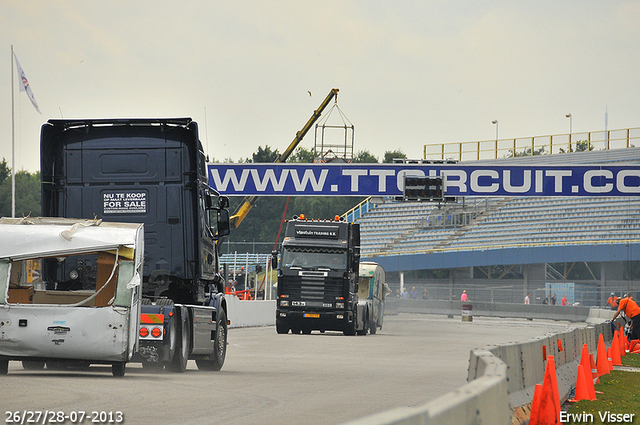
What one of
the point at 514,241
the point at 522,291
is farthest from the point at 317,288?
the point at 514,241

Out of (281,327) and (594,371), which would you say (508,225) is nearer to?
(281,327)

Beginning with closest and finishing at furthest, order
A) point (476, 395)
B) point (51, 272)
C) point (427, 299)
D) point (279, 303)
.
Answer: point (476, 395), point (51, 272), point (279, 303), point (427, 299)

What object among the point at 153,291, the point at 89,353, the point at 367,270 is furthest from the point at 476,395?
the point at 367,270

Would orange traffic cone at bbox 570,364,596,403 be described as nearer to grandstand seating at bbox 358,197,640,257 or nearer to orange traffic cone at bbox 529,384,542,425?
orange traffic cone at bbox 529,384,542,425

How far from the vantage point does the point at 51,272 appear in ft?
48.2

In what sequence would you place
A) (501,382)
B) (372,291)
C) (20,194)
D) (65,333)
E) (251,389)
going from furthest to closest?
1. (20,194)
2. (372,291)
3. (65,333)
4. (251,389)
5. (501,382)

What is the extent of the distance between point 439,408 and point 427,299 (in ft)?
182

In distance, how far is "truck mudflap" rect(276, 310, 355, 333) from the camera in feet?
104

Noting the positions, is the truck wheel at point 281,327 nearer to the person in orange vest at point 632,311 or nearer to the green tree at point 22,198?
the person in orange vest at point 632,311

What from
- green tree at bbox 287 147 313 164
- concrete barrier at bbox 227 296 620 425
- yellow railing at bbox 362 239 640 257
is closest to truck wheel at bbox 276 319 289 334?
concrete barrier at bbox 227 296 620 425

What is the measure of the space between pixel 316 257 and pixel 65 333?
62.0 feet

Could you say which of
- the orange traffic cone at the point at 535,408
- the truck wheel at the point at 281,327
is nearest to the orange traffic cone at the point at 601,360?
the orange traffic cone at the point at 535,408

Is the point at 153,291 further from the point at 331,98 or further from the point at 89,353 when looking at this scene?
the point at 331,98

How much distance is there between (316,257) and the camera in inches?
1236
